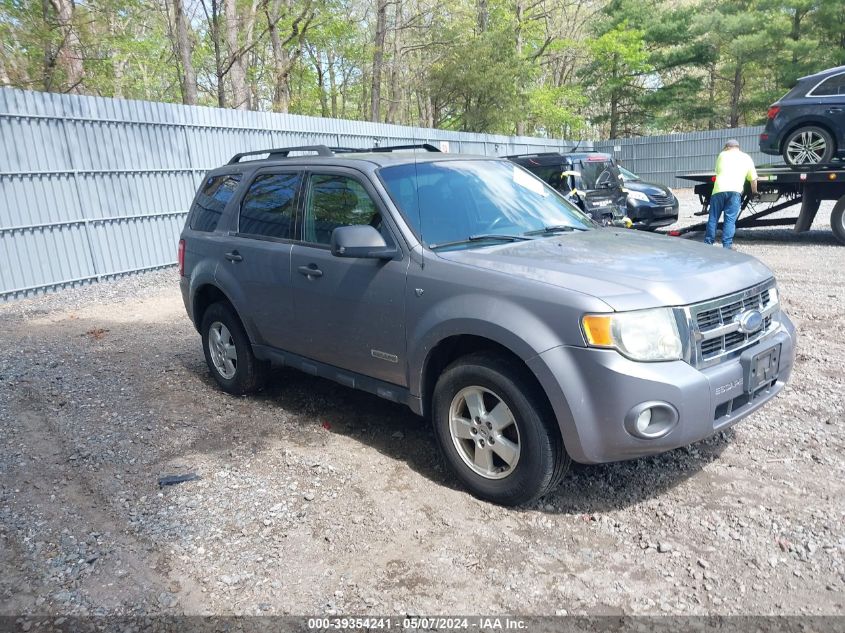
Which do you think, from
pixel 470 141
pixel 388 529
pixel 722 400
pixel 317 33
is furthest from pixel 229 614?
pixel 317 33

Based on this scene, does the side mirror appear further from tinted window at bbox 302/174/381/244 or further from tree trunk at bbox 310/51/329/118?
tree trunk at bbox 310/51/329/118

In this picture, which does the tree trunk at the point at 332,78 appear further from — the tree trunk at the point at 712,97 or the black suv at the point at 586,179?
the black suv at the point at 586,179

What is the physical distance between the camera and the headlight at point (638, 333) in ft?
9.71

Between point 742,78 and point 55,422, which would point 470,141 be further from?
point 742,78

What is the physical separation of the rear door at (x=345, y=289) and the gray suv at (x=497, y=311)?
0.01m

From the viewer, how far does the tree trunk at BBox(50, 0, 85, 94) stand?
16.4 meters

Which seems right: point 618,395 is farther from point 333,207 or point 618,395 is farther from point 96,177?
point 96,177

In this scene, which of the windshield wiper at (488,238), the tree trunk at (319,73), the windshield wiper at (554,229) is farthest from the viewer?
the tree trunk at (319,73)

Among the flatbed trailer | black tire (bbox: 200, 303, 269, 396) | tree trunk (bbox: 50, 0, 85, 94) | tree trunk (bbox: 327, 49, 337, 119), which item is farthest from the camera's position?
tree trunk (bbox: 327, 49, 337, 119)

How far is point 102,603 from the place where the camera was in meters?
2.83

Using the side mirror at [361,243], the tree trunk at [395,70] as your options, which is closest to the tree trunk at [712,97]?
the tree trunk at [395,70]

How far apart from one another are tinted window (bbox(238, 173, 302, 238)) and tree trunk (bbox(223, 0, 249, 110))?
51.6 ft

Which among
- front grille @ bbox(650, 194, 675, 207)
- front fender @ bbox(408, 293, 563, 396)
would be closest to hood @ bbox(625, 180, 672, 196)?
front grille @ bbox(650, 194, 675, 207)

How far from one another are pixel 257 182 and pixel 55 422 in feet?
7.86
